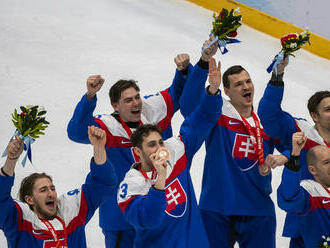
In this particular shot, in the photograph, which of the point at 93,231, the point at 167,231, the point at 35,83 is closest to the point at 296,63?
the point at 35,83

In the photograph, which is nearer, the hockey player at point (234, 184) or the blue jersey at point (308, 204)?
the blue jersey at point (308, 204)

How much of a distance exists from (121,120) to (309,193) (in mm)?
1076

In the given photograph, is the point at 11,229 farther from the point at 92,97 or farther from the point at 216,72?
the point at 216,72

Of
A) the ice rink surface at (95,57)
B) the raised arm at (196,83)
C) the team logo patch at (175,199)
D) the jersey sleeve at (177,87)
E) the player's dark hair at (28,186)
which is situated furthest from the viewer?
the ice rink surface at (95,57)

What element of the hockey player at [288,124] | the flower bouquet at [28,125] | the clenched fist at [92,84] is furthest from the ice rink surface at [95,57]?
the flower bouquet at [28,125]

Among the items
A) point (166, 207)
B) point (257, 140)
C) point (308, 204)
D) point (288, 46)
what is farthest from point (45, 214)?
point (288, 46)

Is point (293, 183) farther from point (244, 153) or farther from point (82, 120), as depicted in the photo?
point (82, 120)

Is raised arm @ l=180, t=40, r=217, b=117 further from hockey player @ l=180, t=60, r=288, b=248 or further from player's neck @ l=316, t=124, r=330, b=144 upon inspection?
player's neck @ l=316, t=124, r=330, b=144

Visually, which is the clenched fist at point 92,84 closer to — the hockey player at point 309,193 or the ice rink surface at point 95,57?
the hockey player at point 309,193

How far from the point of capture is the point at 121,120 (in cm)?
342

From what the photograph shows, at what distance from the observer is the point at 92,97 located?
3381mm

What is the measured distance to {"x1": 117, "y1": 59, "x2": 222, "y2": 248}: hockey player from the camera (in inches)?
103

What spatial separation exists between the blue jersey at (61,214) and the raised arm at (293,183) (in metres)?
0.83

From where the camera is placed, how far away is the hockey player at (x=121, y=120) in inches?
129
